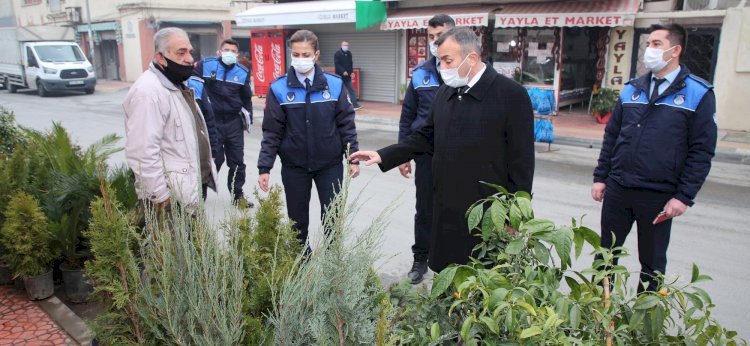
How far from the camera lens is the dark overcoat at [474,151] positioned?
3.02 meters

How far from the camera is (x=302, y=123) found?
13.7 feet

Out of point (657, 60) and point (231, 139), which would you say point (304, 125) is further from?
point (231, 139)

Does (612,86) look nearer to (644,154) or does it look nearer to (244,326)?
(644,154)

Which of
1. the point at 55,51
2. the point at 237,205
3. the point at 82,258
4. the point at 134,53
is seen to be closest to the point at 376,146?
the point at 82,258

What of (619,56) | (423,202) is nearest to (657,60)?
(423,202)

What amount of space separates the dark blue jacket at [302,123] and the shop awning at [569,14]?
9.89 metres

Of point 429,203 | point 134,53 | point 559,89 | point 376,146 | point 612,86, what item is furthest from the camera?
point 134,53

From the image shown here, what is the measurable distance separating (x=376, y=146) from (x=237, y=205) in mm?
8501

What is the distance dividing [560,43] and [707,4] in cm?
328

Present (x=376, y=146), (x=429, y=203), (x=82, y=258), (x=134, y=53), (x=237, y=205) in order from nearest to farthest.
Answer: (x=237, y=205) → (x=82, y=258) → (x=429, y=203) → (x=376, y=146) → (x=134, y=53)

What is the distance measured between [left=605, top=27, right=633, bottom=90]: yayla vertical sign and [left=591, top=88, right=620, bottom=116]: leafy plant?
14.9 inches

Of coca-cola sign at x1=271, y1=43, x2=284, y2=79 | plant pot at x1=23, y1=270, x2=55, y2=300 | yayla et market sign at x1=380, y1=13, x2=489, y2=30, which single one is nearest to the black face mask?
plant pot at x1=23, y1=270, x2=55, y2=300

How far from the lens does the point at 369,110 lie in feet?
53.8

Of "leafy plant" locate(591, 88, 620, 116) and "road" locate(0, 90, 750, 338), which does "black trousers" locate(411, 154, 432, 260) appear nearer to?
"road" locate(0, 90, 750, 338)
